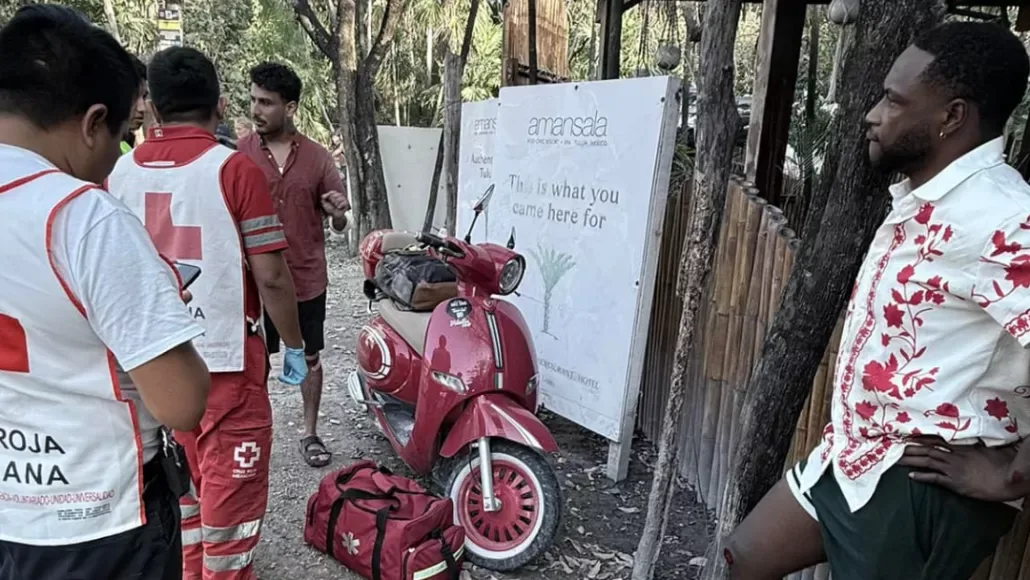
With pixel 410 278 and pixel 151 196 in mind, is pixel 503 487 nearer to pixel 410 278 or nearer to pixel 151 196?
pixel 410 278

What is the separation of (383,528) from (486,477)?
0.46m

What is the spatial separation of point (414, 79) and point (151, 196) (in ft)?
65.8

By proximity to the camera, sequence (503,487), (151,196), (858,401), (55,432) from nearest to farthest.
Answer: (55,432) < (858,401) < (151,196) < (503,487)

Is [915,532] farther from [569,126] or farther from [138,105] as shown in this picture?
[569,126]

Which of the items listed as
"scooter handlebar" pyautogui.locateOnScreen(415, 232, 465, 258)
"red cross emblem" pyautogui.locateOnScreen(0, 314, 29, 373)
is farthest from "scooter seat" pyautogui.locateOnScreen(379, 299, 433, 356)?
"red cross emblem" pyautogui.locateOnScreen(0, 314, 29, 373)

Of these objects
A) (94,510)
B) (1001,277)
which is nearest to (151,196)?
(94,510)

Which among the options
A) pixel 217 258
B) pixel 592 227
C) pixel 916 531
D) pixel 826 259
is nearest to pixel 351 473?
pixel 217 258

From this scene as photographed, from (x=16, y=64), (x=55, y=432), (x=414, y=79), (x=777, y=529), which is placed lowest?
(x=777, y=529)

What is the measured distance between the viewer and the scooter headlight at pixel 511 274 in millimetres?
3195

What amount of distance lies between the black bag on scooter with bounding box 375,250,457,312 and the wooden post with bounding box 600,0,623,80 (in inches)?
97.5

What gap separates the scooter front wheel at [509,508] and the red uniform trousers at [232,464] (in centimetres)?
90

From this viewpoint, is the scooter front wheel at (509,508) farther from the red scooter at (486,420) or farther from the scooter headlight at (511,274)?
the scooter headlight at (511,274)

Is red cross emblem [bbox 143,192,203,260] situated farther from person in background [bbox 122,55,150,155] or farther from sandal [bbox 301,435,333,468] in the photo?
sandal [bbox 301,435,333,468]

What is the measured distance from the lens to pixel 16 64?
4.17 ft
